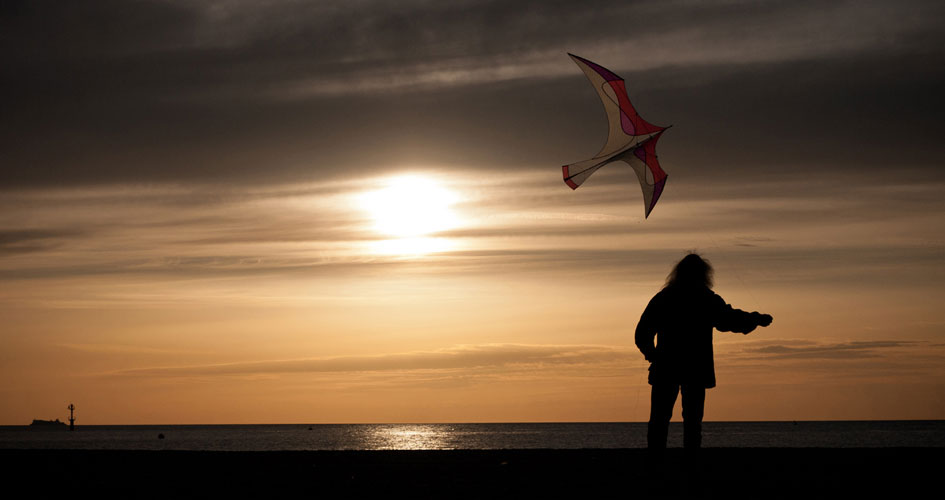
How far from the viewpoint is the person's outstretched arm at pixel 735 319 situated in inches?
388

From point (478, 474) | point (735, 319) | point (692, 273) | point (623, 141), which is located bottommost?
point (478, 474)

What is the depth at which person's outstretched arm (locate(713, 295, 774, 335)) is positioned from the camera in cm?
987

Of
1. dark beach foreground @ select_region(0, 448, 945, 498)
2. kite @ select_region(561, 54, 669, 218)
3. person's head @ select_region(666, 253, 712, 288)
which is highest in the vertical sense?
kite @ select_region(561, 54, 669, 218)

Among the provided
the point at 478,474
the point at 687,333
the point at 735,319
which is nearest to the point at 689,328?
the point at 687,333

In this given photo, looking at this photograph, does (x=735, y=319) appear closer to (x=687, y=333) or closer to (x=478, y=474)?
(x=687, y=333)

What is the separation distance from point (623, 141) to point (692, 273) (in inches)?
242

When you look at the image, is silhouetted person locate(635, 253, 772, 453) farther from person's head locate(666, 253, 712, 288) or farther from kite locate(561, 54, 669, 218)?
kite locate(561, 54, 669, 218)

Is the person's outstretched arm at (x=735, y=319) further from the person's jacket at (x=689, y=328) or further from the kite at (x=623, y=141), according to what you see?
the kite at (x=623, y=141)

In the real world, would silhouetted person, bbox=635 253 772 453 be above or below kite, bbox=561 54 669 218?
below

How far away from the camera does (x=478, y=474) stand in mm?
11375

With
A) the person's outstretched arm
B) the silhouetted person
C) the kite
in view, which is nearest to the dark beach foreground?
the silhouetted person

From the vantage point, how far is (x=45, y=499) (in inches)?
367

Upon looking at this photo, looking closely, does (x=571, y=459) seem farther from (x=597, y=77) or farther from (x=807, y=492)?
(x=597, y=77)

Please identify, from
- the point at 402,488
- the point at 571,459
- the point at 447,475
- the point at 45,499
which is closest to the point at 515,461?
the point at 571,459
